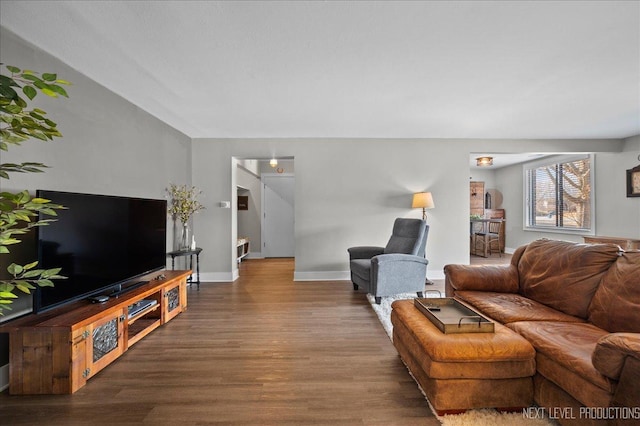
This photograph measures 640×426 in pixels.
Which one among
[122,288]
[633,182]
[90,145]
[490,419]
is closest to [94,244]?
[122,288]

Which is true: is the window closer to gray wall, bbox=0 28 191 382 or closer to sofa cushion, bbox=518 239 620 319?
sofa cushion, bbox=518 239 620 319

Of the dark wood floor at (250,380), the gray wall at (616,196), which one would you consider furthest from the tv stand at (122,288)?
the gray wall at (616,196)

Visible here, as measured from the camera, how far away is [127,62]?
240 cm

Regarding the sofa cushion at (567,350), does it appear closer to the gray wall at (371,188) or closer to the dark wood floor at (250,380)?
the dark wood floor at (250,380)

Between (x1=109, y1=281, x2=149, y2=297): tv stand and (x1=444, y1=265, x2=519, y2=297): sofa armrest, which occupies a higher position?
(x1=444, y1=265, x2=519, y2=297): sofa armrest

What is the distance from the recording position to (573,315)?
202cm

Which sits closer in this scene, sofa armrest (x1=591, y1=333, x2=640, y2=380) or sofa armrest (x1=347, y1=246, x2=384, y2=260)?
sofa armrest (x1=591, y1=333, x2=640, y2=380)

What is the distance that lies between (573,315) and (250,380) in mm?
2277

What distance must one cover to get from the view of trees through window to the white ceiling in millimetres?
2551

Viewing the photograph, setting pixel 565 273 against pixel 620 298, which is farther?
pixel 565 273

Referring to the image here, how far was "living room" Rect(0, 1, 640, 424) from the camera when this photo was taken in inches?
82.0

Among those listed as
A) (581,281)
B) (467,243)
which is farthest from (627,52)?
(467,243)

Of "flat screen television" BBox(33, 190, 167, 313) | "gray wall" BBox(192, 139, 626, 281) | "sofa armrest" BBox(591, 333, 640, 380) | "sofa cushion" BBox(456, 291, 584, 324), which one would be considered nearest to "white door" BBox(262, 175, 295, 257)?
"gray wall" BBox(192, 139, 626, 281)

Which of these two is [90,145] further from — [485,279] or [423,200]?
[423,200]
